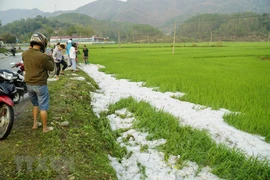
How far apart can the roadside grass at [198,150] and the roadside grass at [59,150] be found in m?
0.82

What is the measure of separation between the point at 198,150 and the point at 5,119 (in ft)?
9.97

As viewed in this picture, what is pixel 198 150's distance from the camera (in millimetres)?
3238

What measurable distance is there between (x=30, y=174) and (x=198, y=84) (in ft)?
20.4

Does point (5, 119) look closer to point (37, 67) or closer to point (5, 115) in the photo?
point (5, 115)

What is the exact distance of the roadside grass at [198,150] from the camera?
2.80 meters

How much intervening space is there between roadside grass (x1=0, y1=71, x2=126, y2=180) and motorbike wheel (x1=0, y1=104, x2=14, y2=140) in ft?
0.40

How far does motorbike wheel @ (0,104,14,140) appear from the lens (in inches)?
112

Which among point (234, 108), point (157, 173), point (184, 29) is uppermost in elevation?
point (184, 29)

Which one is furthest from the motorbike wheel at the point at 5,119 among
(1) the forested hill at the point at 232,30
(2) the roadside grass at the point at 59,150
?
(1) the forested hill at the point at 232,30

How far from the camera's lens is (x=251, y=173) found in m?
2.70

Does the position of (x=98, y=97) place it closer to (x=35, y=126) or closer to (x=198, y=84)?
(x=35, y=126)

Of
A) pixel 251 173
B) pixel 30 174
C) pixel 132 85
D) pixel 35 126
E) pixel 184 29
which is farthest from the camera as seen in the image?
pixel 184 29

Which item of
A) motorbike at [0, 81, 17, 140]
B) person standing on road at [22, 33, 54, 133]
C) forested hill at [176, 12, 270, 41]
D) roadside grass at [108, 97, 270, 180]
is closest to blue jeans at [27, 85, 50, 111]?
person standing on road at [22, 33, 54, 133]

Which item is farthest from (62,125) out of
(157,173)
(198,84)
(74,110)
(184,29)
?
(184,29)
